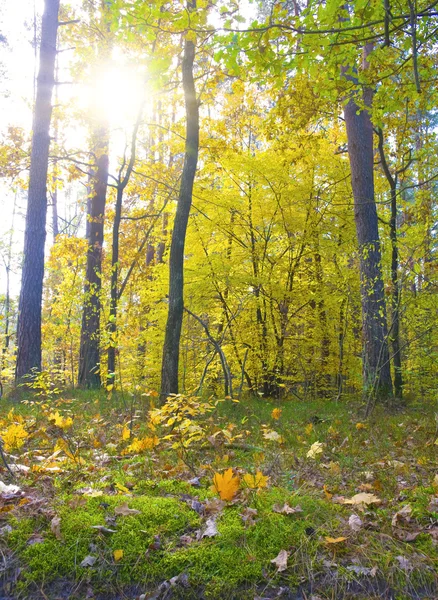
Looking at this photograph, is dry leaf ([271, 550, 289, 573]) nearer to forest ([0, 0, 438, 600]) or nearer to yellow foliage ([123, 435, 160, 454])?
forest ([0, 0, 438, 600])

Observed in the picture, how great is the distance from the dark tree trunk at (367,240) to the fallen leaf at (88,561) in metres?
5.87

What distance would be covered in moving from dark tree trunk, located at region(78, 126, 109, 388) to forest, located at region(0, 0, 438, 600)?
2.2 inches

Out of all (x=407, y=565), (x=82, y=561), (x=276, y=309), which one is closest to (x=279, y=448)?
(x=407, y=565)

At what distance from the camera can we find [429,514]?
260 cm

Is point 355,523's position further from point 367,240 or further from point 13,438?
point 367,240

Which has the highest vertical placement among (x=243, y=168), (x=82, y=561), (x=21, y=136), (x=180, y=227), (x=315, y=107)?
(x=21, y=136)

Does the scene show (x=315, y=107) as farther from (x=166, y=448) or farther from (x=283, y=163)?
(x=166, y=448)

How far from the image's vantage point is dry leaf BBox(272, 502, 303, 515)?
249cm

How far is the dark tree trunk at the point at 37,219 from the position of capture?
7805 mm

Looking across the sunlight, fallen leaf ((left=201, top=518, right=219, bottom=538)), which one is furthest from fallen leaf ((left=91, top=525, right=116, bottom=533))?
the sunlight

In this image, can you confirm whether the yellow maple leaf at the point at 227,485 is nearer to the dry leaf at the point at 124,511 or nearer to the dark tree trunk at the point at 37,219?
the dry leaf at the point at 124,511

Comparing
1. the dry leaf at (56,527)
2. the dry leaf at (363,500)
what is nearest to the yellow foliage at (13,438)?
the dry leaf at (56,527)

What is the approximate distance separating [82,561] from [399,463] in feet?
9.10

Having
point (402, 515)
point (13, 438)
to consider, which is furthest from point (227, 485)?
point (13, 438)
